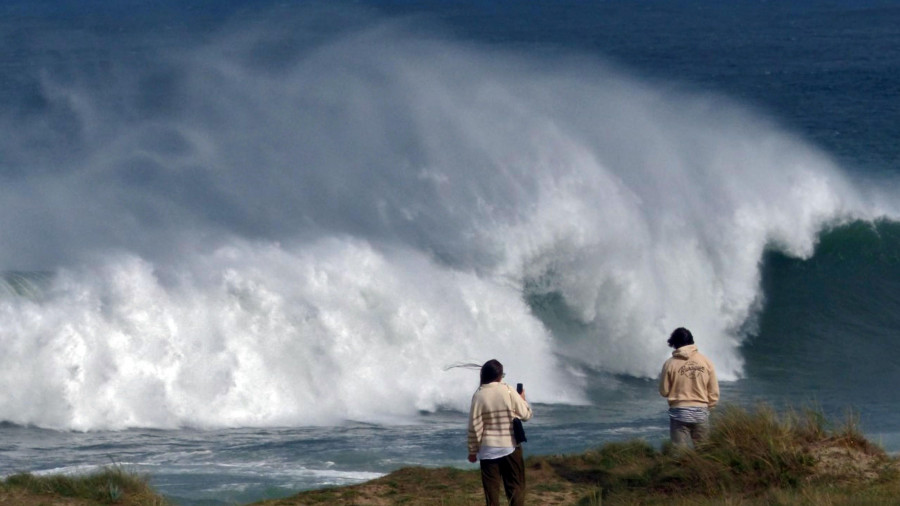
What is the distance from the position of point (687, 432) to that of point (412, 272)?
377 inches

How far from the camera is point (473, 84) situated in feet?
91.1

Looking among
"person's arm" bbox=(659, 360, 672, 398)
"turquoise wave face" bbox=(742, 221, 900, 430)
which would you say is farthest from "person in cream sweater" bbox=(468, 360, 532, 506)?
"turquoise wave face" bbox=(742, 221, 900, 430)

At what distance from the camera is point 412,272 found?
61.3 ft

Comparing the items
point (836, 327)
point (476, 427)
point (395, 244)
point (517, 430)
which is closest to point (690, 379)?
point (517, 430)

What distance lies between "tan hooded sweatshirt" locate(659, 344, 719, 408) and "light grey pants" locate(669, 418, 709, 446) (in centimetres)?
16

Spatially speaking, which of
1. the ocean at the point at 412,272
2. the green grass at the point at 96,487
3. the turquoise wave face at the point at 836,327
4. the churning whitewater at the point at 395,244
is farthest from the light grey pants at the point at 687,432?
the churning whitewater at the point at 395,244

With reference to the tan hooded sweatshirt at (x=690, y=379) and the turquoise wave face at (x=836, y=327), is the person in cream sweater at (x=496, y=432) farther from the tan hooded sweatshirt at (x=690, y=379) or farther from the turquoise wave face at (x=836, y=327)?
the turquoise wave face at (x=836, y=327)

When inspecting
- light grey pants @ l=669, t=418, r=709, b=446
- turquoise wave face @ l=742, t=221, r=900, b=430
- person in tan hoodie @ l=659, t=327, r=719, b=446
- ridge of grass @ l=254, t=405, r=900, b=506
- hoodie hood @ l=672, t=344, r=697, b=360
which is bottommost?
ridge of grass @ l=254, t=405, r=900, b=506

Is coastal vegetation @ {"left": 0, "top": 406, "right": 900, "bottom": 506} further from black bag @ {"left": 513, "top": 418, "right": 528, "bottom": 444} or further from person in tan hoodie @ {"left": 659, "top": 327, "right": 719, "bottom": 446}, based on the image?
black bag @ {"left": 513, "top": 418, "right": 528, "bottom": 444}

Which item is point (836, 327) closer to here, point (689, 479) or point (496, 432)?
point (689, 479)

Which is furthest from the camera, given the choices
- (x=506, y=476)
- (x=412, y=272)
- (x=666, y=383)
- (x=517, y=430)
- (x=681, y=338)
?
(x=412, y=272)

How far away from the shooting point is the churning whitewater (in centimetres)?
1616

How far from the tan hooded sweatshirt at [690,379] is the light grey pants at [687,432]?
0.16 m

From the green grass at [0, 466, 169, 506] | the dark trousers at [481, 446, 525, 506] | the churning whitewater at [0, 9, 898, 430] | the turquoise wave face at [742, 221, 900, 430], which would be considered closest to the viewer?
the dark trousers at [481, 446, 525, 506]
